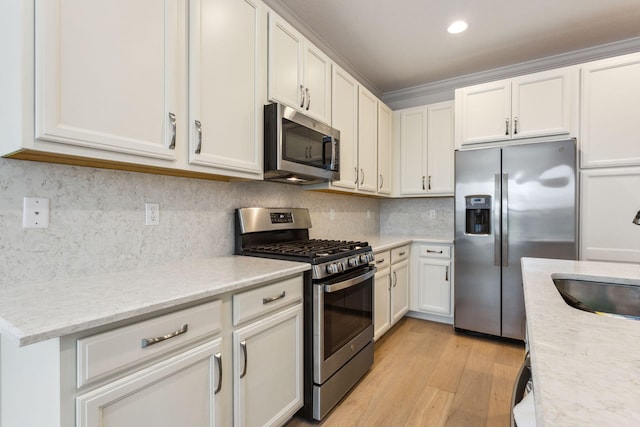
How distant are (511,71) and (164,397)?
13.3 feet

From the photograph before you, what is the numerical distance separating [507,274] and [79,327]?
3.03m

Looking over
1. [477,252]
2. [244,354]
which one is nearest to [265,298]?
[244,354]

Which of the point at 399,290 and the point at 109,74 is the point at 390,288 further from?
the point at 109,74

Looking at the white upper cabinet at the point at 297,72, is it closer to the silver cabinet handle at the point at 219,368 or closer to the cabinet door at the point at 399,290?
the silver cabinet handle at the point at 219,368

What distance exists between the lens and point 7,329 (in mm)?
785

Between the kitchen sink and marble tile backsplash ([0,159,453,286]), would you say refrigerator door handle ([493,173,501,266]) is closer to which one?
the kitchen sink

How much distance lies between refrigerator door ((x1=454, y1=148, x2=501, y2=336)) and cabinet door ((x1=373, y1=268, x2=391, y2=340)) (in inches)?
28.4

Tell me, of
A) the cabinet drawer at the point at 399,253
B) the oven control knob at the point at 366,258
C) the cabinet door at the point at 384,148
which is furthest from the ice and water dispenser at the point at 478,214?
the oven control knob at the point at 366,258

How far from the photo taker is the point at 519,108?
285cm

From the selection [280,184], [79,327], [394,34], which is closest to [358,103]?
[394,34]

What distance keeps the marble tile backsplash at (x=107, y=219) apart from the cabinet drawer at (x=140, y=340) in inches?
22.9

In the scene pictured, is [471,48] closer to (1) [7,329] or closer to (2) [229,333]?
(2) [229,333]

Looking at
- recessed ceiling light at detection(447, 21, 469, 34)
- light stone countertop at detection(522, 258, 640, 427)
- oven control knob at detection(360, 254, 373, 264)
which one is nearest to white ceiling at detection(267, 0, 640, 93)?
recessed ceiling light at detection(447, 21, 469, 34)

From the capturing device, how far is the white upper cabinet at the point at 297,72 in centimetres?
190
